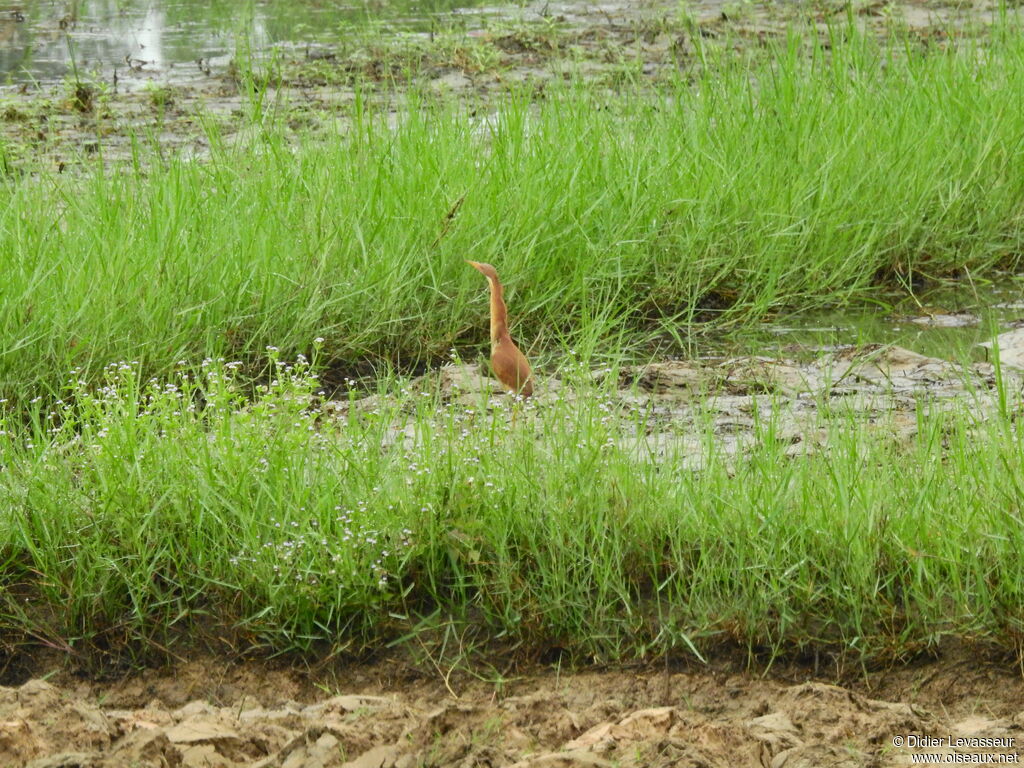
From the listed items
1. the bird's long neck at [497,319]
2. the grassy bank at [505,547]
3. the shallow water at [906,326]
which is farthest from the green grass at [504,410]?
the bird's long neck at [497,319]

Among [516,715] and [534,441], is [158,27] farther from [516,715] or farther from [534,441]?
[516,715]

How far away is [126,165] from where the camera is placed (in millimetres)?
6535

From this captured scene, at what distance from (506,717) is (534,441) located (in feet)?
2.85

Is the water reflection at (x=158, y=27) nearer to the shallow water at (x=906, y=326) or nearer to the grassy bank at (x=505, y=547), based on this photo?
the shallow water at (x=906, y=326)

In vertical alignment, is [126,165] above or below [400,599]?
above

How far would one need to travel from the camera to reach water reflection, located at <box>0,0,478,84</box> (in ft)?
30.4

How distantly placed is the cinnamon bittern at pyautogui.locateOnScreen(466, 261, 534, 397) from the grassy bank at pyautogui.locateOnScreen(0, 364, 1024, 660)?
476mm

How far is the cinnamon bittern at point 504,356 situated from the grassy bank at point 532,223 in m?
0.38

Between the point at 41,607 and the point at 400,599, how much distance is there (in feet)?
2.66

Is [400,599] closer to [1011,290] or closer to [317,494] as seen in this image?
[317,494]

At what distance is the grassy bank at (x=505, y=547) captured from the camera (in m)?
2.94

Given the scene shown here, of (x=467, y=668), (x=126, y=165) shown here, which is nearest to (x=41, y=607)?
(x=467, y=668)

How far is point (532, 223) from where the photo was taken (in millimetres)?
5184

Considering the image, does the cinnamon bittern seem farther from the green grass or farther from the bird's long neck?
the green grass
